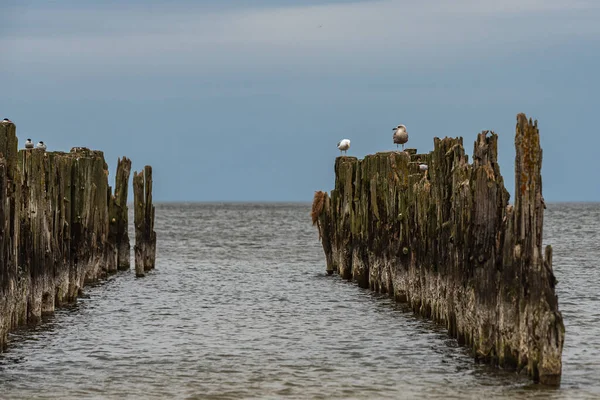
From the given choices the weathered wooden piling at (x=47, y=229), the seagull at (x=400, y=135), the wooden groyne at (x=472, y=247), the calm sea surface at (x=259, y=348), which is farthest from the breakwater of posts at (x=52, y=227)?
the seagull at (x=400, y=135)

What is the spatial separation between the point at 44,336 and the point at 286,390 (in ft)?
20.6

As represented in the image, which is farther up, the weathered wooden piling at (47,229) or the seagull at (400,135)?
the seagull at (400,135)

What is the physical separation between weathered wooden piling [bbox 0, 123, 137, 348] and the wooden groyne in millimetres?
6746

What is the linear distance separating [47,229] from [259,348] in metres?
4.70

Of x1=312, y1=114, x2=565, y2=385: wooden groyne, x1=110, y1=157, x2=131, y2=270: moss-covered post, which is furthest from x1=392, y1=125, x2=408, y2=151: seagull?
x1=110, y1=157, x2=131, y2=270: moss-covered post

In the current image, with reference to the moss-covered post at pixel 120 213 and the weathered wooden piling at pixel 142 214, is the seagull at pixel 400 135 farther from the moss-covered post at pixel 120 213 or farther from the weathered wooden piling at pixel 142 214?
the moss-covered post at pixel 120 213

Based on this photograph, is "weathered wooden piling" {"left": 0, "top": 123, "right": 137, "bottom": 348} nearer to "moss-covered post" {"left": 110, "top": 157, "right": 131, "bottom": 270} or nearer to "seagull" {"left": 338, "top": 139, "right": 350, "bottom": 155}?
"moss-covered post" {"left": 110, "top": 157, "right": 131, "bottom": 270}

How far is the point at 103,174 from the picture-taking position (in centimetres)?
3198

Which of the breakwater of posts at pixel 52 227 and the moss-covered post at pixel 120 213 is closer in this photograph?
the breakwater of posts at pixel 52 227

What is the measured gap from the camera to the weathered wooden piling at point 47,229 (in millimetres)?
16906

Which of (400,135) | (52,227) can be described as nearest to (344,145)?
(400,135)

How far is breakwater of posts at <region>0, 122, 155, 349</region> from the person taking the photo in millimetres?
17000

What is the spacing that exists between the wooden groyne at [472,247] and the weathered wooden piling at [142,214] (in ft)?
23.8

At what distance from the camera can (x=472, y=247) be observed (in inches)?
656
